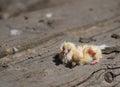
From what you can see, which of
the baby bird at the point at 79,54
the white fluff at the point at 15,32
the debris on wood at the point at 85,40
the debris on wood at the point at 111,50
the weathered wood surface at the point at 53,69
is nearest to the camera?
the weathered wood surface at the point at 53,69

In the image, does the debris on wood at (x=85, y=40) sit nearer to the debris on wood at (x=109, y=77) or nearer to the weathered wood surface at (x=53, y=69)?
the weathered wood surface at (x=53, y=69)

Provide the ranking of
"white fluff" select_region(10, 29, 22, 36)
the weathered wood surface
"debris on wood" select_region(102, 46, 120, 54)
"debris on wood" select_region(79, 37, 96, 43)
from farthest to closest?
"white fluff" select_region(10, 29, 22, 36)
"debris on wood" select_region(79, 37, 96, 43)
"debris on wood" select_region(102, 46, 120, 54)
the weathered wood surface

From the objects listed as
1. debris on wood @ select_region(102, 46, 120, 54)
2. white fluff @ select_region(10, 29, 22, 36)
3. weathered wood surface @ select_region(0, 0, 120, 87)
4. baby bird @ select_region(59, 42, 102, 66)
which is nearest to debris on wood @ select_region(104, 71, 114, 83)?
weathered wood surface @ select_region(0, 0, 120, 87)

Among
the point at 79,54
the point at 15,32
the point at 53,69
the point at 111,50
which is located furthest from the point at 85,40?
the point at 15,32

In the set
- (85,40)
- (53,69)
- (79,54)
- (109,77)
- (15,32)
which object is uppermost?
(15,32)

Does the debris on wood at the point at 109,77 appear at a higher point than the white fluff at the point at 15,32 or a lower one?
lower

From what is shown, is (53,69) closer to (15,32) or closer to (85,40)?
(85,40)

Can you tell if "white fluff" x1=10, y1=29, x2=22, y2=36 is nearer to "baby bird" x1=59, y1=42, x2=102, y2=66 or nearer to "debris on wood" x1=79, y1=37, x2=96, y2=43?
"debris on wood" x1=79, y1=37, x2=96, y2=43

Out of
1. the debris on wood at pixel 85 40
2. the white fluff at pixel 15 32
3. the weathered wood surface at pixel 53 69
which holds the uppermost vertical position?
the white fluff at pixel 15 32

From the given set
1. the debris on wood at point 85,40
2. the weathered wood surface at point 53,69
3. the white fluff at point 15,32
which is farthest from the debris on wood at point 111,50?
the white fluff at point 15,32

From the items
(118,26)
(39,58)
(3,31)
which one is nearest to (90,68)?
(39,58)
